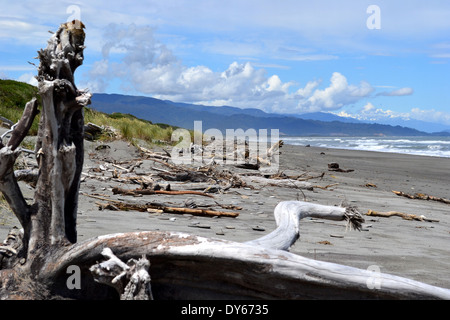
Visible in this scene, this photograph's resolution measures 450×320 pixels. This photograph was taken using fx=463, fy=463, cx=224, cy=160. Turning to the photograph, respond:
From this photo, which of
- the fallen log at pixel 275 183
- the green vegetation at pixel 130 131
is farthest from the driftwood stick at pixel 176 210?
the green vegetation at pixel 130 131

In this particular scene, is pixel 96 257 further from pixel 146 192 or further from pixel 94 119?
pixel 94 119

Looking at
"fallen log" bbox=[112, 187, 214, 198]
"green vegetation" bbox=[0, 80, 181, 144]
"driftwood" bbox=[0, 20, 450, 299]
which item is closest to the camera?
"driftwood" bbox=[0, 20, 450, 299]

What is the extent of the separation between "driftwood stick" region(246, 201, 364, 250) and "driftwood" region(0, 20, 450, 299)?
6 centimetres

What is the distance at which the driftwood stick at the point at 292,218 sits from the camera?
3510mm

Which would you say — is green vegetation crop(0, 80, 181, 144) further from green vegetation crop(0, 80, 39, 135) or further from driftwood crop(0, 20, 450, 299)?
driftwood crop(0, 20, 450, 299)

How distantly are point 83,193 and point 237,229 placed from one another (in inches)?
107

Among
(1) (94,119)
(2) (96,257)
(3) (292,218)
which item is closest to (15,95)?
(1) (94,119)

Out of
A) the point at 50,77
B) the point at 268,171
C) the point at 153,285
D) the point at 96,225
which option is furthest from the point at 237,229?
the point at 268,171

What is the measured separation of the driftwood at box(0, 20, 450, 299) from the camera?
2.65 meters

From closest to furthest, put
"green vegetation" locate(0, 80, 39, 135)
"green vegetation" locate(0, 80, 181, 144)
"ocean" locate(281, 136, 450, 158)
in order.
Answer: "green vegetation" locate(0, 80, 181, 144), "green vegetation" locate(0, 80, 39, 135), "ocean" locate(281, 136, 450, 158)

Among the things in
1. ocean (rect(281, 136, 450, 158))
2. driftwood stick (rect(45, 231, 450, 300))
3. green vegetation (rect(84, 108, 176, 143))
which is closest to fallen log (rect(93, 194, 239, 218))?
driftwood stick (rect(45, 231, 450, 300))

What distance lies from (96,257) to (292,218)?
1985 mm

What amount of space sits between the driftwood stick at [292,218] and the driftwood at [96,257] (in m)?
0.06

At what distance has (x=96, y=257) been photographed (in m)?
2.82
